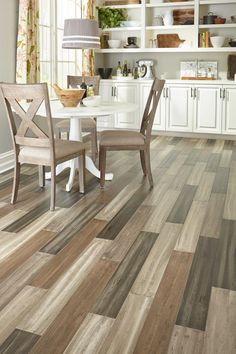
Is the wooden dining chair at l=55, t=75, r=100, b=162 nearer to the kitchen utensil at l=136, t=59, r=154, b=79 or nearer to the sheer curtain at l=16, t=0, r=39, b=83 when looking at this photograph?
the sheer curtain at l=16, t=0, r=39, b=83

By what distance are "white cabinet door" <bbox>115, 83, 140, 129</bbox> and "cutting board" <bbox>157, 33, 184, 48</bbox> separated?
2.68 ft

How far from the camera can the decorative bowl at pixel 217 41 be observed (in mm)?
6344

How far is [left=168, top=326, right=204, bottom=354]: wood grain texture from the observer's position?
5.46 ft

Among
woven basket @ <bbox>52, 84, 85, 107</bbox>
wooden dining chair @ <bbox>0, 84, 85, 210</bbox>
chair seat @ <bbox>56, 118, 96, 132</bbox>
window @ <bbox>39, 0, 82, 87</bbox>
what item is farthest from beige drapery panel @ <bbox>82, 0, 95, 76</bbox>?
wooden dining chair @ <bbox>0, 84, 85, 210</bbox>

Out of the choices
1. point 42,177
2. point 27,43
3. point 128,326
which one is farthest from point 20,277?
point 27,43

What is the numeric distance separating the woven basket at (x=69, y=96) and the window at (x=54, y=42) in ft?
6.32

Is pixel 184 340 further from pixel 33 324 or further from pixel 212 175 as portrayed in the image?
pixel 212 175

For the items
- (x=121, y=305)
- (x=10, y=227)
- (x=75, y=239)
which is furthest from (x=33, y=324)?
(x=10, y=227)

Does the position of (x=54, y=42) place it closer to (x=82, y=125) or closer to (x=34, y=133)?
(x=82, y=125)

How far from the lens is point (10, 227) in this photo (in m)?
2.94

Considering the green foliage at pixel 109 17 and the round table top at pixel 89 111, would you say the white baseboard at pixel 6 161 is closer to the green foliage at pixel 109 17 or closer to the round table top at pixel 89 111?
the round table top at pixel 89 111

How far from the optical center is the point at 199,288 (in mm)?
2137

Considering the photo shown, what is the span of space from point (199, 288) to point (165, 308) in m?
0.26

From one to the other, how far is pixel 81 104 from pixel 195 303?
97.7 inches
